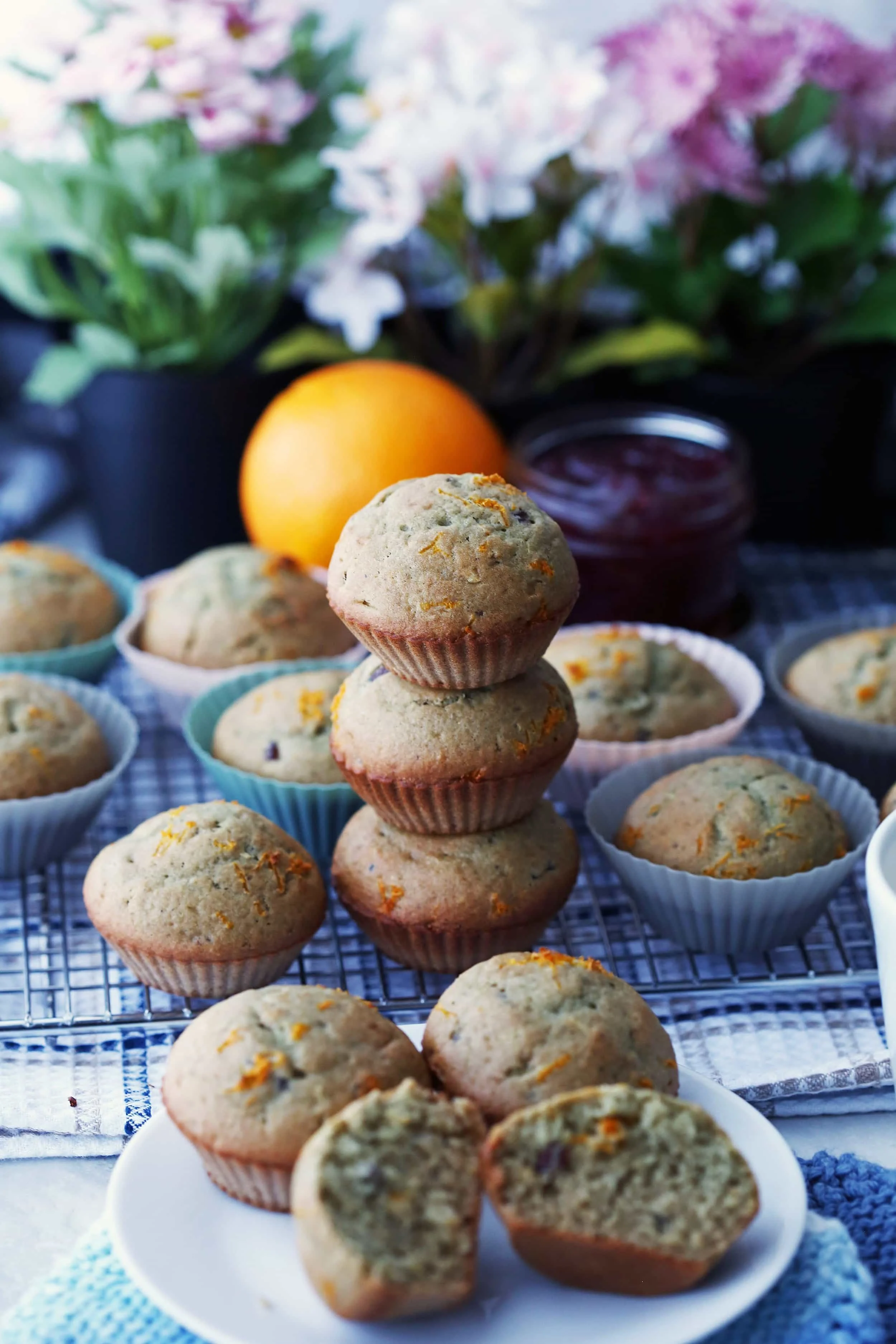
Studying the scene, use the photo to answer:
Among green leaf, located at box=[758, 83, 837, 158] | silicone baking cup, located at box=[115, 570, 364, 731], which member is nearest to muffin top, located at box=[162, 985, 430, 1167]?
silicone baking cup, located at box=[115, 570, 364, 731]

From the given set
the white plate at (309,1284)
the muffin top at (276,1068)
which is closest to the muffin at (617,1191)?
the white plate at (309,1284)

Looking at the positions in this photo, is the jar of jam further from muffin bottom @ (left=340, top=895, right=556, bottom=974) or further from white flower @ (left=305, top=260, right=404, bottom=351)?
muffin bottom @ (left=340, top=895, right=556, bottom=974)

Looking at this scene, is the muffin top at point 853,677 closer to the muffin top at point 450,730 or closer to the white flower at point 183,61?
the muffin top at point 450,730

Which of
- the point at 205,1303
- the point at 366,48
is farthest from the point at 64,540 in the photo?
the point at 205,1303

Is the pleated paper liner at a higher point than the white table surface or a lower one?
higher

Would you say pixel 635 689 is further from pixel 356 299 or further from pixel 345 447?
pixel 356 299

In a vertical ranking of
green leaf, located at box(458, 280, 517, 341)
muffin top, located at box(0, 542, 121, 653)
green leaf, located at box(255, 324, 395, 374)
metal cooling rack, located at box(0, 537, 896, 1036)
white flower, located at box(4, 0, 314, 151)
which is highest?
white flower, located at box(4, 0, 314, 151)

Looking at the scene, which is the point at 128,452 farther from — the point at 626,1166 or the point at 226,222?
the point at 626,1166
